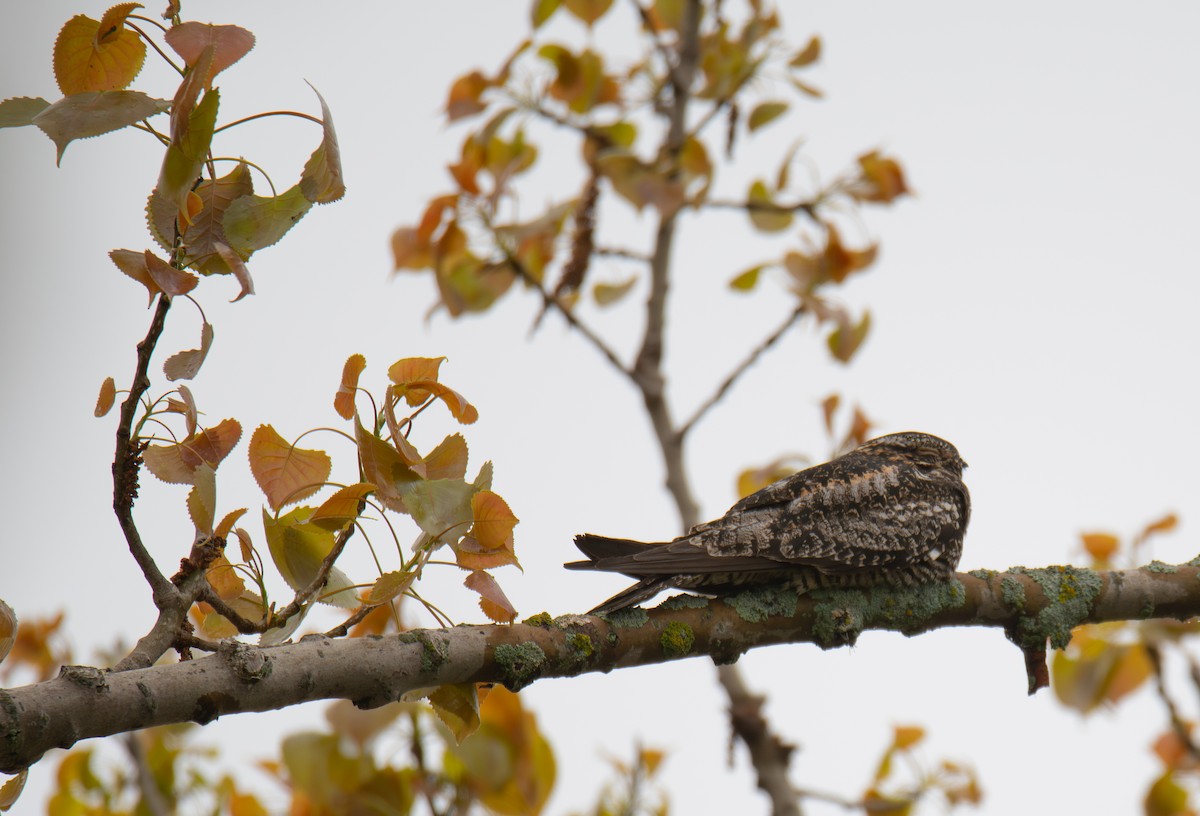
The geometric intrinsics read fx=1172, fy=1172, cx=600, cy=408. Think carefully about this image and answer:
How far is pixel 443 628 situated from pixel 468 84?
3.04 metres

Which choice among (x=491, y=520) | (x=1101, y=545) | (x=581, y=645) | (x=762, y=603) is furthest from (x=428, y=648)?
(x=1101, y=545)

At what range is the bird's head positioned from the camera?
16.2 ft

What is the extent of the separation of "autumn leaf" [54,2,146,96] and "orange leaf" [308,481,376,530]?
865 mm

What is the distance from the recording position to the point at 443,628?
259 cm

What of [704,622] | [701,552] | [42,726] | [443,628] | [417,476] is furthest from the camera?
[701,552]

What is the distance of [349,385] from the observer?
2.44 metres

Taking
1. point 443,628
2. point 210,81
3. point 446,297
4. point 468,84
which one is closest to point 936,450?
point 446,297

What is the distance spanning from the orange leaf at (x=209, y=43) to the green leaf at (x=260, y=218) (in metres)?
0.22

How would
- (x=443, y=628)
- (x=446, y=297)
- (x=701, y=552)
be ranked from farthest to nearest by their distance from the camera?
(x=446, y=297) → (x=701, y=552) → (x=443, y=628)

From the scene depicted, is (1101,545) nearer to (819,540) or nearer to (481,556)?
(819,540)

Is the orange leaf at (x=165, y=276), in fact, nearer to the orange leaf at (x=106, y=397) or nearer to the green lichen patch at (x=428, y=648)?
the orange leaf at (x=106, y=397)

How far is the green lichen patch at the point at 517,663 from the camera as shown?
258 cm

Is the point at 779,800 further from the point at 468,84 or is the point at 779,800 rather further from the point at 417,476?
the point at 468,84

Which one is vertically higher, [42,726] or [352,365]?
[352,365]
